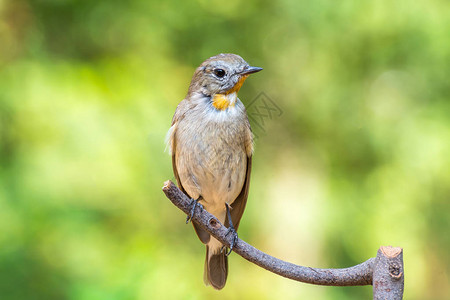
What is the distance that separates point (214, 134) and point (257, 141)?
3638mm

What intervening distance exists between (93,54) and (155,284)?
3087mm

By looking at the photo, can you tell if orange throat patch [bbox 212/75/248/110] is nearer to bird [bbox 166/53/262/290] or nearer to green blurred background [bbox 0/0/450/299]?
bird [bbox 166/53/262/290]

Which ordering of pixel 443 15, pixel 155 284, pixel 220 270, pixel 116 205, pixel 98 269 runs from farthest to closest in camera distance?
pixel 443 15 < pixel 116 205 < pixel 98 269 < pixel 155 284 < pixel 220 270

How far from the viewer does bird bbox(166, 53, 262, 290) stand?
3.54 m

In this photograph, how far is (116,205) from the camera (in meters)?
5.95

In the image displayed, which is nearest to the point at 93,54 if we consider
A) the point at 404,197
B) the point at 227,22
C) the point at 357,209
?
the point at 227,22

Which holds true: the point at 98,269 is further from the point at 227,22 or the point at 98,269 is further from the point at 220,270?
the point at 227,22

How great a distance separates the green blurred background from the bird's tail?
0.62m

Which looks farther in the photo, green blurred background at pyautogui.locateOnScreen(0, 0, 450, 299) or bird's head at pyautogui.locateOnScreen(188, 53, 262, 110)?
green blurred background at pyautogui.locateOnScreen(0, 0, 450, 299)

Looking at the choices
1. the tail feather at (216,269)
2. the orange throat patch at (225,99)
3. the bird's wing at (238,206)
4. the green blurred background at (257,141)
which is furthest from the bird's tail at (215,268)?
the orange throat patch at (225,99)

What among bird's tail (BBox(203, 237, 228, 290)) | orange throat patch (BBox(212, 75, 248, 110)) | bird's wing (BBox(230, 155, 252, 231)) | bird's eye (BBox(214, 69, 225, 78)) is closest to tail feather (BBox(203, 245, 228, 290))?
bird's tail (BBox(203, 237, 228, 290))

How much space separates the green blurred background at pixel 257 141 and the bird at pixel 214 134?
44.0 inches

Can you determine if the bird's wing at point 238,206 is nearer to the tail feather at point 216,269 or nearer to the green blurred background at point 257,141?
the tail feather at point 216,269

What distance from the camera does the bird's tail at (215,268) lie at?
13.2 feet
